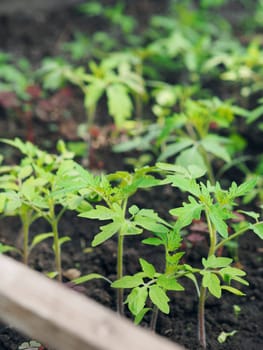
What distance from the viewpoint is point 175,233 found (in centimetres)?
203

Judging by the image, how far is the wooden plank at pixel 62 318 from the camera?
136 cm

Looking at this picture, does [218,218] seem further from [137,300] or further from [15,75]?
[15,75]

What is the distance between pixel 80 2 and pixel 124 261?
297 centimetres

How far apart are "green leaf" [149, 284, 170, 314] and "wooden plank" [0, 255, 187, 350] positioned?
0.44 m

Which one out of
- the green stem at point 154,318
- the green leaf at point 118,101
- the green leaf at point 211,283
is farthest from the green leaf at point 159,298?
the green leaf at point 118,101

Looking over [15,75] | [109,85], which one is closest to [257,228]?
[109,85]

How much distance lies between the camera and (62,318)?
1410mm

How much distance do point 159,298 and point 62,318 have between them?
0.58 metres

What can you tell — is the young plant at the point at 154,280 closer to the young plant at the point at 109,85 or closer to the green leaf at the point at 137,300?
the green leaf at the point at 137,300

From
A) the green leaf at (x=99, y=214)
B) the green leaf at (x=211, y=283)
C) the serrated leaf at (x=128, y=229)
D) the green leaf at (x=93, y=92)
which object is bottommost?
the green leaf at (x=211, y=283)

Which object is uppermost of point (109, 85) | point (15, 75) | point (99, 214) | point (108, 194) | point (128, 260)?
point (15, 75)

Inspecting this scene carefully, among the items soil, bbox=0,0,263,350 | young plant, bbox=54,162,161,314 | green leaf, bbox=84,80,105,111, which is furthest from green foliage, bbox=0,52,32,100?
young plant, bbox=54,162,161,314

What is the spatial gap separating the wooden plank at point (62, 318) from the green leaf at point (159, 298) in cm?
44

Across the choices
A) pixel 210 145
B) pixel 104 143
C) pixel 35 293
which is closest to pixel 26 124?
pixel 104 143
